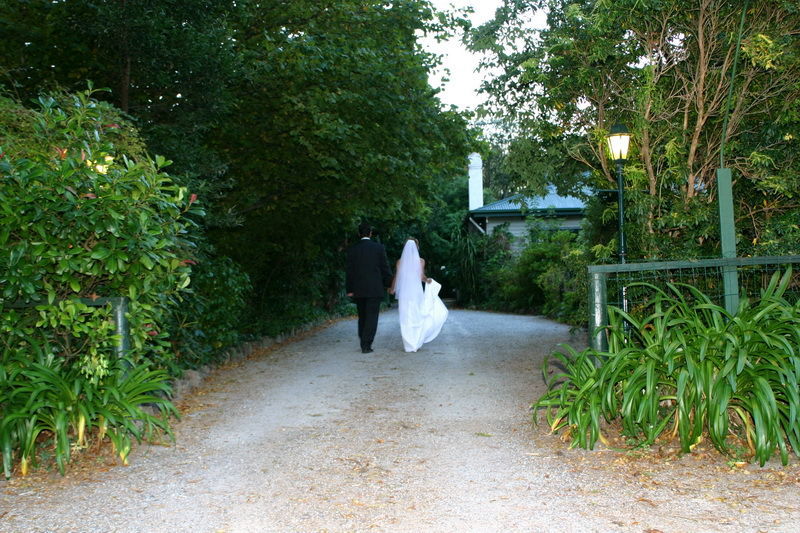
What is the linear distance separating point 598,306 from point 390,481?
2.41 metres

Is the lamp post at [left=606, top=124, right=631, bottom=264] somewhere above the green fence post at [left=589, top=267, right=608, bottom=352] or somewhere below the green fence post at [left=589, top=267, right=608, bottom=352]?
above

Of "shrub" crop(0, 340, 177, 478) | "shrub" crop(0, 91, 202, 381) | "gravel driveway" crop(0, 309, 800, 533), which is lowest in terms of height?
"gravel driveway" crop(0, 309, 800, 533)

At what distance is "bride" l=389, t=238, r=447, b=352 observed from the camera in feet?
36.5

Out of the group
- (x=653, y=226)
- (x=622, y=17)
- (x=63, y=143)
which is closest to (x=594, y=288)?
(x=653, y=226)

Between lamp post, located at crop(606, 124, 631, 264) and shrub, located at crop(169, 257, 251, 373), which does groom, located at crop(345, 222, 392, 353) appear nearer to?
shrub, located at crop(169, 257, 251, 373)

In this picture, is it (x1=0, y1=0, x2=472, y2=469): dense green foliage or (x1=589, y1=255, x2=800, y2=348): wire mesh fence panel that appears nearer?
(x1=0, y1=0, x2=472, y2=469): dense green foliage

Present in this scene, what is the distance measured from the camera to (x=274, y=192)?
40.4ft

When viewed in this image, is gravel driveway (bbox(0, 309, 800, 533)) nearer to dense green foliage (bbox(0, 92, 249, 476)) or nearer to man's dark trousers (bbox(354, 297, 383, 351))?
dense green foliage (bbox(0, 92, 249, 476))

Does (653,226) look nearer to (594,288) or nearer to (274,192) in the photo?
(594,288)

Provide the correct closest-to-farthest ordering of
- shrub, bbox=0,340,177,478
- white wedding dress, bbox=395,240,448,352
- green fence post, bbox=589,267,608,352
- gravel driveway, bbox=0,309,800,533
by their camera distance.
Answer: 1. gravel driveway, bbox=0,309,800,533
2. shrub, bbox=0,340,177,478
3. green fence post, bbox=589,267,608,352
4. white wedding dress, bbox=395,240,448,352

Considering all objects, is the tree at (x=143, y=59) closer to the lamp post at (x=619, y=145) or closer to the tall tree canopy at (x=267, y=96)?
the tall tree canopy at (x=267, y=96)

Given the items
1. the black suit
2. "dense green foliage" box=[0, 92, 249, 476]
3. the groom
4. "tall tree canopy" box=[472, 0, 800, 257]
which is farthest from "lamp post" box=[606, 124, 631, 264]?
"dense green foliage" box=[0, 92, 249, 476]

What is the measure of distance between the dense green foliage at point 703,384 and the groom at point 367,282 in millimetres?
5457

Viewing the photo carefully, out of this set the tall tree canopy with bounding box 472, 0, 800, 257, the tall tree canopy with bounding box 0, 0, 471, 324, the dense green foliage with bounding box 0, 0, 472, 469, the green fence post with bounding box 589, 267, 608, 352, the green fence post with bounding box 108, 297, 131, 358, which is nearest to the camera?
the dense green foliage with bounding box 0, 0, 472, 469
